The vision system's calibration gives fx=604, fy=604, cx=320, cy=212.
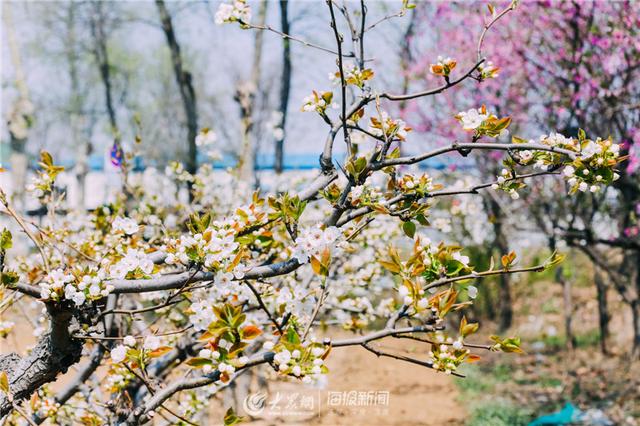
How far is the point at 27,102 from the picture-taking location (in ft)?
30.9

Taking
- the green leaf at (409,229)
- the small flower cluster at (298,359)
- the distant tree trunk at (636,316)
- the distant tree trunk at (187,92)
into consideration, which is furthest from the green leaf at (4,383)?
the distant tree trunk at (636,316)

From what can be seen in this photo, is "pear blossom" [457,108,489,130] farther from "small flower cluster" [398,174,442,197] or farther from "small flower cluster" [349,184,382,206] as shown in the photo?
"small flower cluster" [349,184,382,206]

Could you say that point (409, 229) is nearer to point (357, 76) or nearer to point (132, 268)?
point (357, 76)

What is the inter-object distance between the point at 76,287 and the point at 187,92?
7.07 meters

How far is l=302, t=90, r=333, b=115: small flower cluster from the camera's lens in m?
1.99

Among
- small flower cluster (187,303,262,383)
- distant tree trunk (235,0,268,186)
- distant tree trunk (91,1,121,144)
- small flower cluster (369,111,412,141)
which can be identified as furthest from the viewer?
distant tree trunk (91,1,121,144)

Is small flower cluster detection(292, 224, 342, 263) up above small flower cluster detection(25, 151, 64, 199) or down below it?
below

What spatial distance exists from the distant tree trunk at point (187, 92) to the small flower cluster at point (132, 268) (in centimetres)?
613

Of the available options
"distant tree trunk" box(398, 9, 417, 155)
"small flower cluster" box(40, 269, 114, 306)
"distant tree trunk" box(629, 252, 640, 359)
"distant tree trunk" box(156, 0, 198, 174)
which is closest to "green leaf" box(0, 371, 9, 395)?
"small flower cluster" box(40, 269, 114, 306)

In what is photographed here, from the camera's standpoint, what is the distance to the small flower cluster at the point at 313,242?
1.63 m

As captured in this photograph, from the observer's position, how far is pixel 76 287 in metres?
1.61

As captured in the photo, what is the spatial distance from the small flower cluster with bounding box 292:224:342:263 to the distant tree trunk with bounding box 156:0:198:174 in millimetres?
6255

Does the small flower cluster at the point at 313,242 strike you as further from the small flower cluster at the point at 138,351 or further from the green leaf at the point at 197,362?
the small flower cluster at the point at 138,351

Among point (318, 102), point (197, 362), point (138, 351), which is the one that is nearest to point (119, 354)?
point (138, 351)
